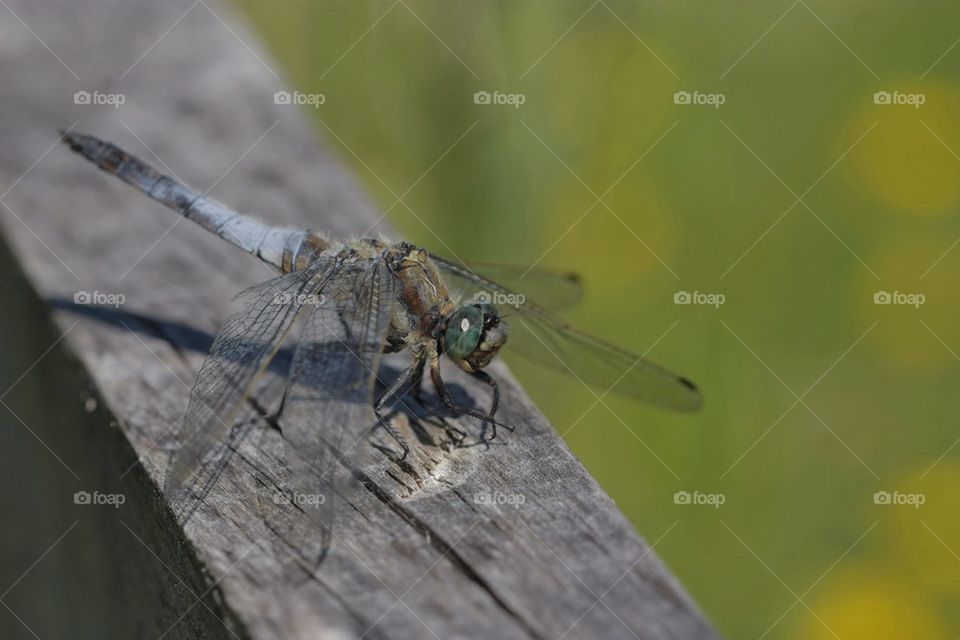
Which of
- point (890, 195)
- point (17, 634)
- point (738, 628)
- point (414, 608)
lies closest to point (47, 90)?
point (17, 634)

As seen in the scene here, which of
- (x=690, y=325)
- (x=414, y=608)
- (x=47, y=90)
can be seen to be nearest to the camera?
(x=414, y=608)

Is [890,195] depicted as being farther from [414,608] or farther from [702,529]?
[414,608]
